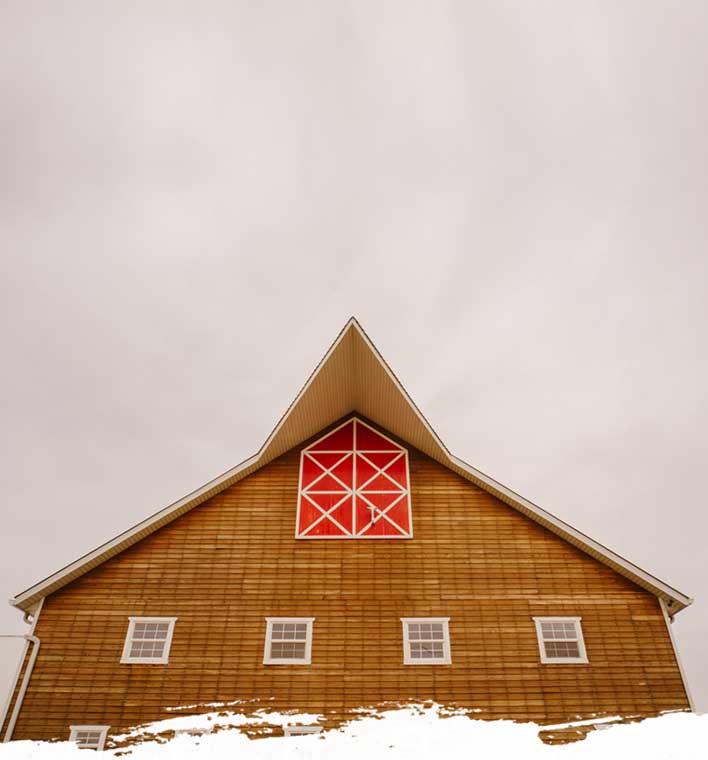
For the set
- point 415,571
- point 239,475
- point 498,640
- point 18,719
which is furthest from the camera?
point 239,475

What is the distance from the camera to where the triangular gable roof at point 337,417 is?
1928 centimetres

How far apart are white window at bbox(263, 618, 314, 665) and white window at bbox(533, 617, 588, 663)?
650cm

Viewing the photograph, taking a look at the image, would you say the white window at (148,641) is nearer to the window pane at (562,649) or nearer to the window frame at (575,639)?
A: the window frame at (575,639)

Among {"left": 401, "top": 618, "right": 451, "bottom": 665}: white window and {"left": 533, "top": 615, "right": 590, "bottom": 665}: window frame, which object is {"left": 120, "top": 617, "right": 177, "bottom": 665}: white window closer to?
{"left": 401, "top": 618, "right": 451, "bottom": 665}: white window

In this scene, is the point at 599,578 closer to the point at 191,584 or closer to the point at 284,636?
the point at 284,636

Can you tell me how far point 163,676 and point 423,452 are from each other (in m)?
10.3

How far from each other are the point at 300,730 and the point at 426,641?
4100 millimetres

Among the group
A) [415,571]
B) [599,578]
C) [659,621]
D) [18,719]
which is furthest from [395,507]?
[18,719]

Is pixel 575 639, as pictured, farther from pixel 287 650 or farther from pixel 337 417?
pixel 337 417

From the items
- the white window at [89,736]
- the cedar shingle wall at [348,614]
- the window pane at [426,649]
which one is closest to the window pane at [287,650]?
the cedar shingle wall at [348,614]

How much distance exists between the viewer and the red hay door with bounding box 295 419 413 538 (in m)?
20.5

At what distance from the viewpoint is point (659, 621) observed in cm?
1881

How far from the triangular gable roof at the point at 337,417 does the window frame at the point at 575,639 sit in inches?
84.3

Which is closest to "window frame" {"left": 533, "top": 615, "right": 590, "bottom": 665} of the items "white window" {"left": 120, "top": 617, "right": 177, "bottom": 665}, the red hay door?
the red hay door
